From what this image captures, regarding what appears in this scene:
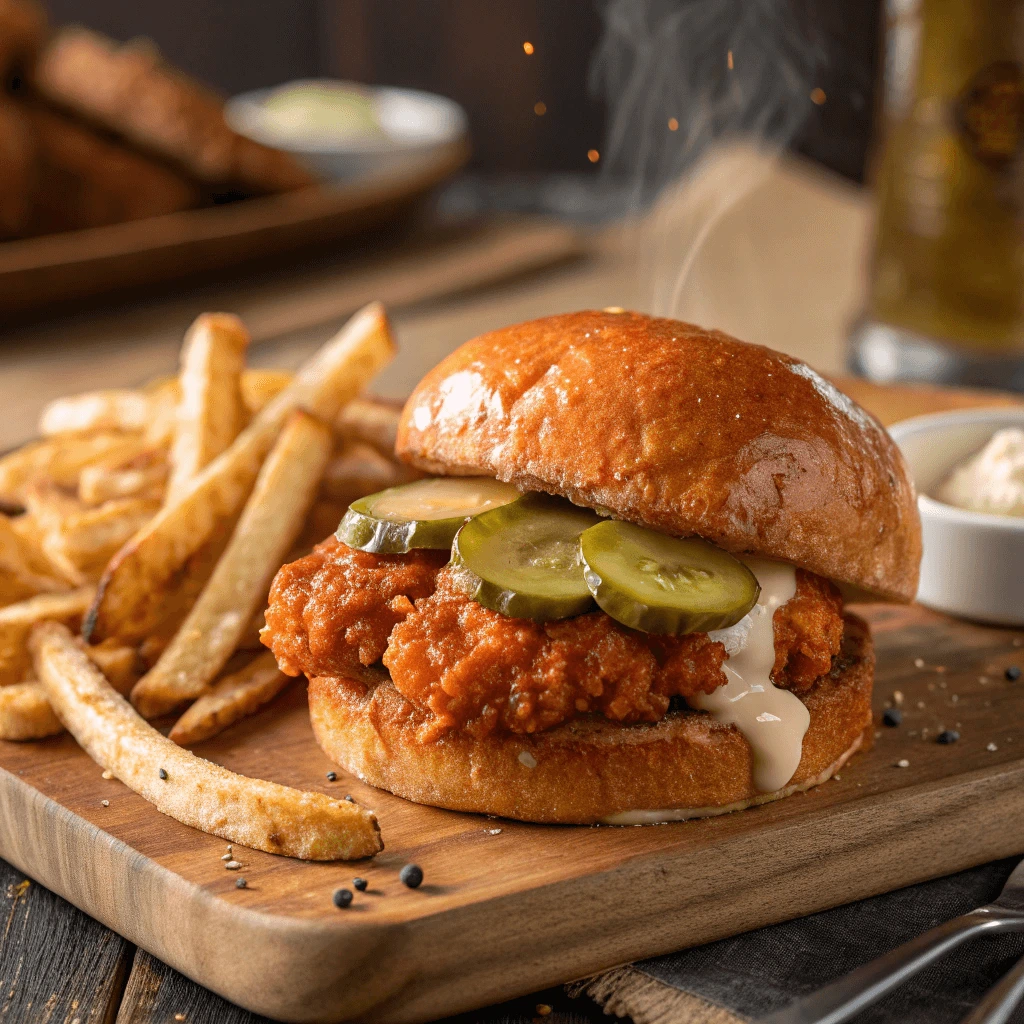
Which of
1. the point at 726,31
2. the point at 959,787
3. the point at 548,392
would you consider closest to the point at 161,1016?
the point at 548,392

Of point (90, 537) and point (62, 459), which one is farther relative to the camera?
point (62, 459)

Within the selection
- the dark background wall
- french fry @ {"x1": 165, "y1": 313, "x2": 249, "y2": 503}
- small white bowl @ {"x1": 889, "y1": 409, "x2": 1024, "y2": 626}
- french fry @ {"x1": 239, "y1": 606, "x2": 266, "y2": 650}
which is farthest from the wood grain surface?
the dark background wall

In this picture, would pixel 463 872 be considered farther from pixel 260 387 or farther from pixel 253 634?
pixel 260 387

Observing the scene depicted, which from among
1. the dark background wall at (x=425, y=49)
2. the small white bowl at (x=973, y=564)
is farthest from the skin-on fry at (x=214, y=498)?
the dark background wall at (x=425, y=49)

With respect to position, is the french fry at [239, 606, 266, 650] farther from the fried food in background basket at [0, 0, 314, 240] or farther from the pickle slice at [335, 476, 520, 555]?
the fried food in background basket at [0, 0, 314, 240]

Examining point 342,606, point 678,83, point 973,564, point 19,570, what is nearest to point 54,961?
point 342,606

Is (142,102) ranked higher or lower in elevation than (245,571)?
higher
